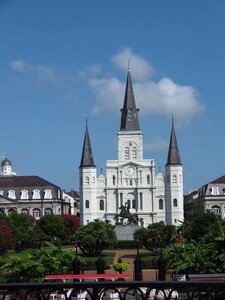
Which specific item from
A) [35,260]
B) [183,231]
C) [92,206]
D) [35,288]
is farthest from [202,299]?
[92,206]

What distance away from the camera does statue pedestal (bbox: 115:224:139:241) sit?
237ft

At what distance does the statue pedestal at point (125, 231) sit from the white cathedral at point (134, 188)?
2127 centimetres

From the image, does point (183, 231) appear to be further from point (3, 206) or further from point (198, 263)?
point (3, 206)

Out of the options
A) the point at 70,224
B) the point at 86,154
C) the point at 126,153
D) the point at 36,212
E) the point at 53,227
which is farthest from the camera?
the point at 36,212

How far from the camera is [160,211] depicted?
96.8 metres

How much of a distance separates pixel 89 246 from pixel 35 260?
2356 centimetres

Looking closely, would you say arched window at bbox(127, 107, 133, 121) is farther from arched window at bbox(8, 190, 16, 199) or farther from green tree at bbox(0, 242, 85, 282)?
green tree at bbox(0, 242, 85, 282)

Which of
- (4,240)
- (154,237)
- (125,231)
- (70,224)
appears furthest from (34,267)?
(70,224)

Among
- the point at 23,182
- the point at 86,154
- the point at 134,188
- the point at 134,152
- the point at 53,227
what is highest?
the point at 134,152

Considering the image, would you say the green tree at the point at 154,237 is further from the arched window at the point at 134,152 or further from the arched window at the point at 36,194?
the arched window at the point at 36,194

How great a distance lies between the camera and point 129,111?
103 m

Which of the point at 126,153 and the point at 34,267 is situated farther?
the point at 126,153

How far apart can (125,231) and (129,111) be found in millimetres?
32451

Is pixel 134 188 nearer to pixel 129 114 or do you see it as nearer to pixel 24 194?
pixel 129 114
